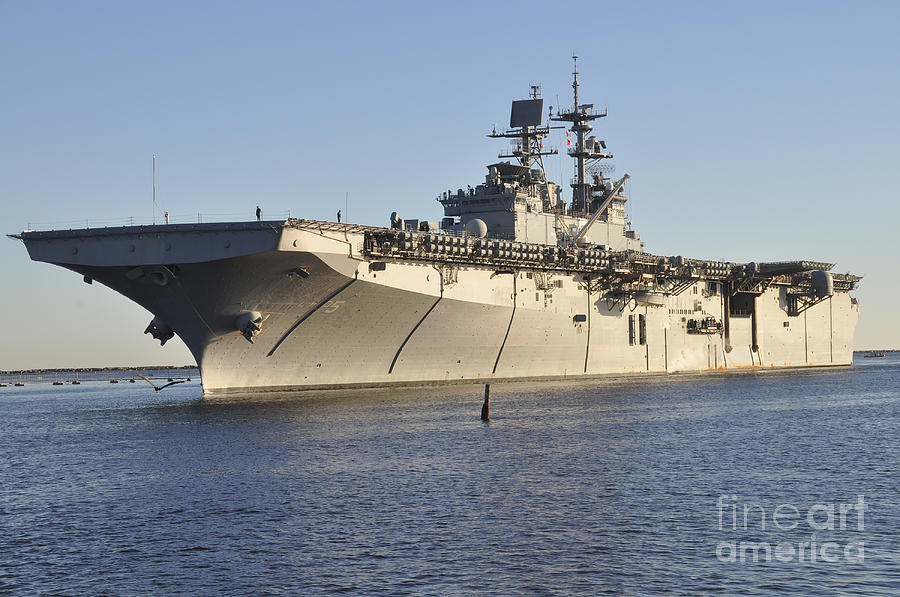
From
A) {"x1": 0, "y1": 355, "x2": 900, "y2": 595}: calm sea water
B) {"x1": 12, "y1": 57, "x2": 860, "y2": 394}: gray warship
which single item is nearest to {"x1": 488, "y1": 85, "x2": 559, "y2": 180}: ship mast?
{"x1": 12, "y1": 57, "x2": 860, "y2": 394}: gray warship

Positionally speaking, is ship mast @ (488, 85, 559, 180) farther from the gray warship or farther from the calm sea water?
the calm sea water

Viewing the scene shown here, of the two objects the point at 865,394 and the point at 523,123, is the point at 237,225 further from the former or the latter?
the point at 865,394

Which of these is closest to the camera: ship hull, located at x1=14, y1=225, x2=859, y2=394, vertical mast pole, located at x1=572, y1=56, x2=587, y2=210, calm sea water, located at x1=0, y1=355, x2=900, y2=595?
calm sea water, located at x1=0, y1=355, x2=900, y2=595

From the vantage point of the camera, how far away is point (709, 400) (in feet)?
120

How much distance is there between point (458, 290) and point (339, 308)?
5.33 metres

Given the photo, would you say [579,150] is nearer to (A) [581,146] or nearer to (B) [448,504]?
(A) [581,146]

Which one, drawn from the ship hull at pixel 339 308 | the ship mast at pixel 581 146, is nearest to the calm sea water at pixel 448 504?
the ship hull at pixel 339 308

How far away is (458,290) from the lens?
35.7 metres

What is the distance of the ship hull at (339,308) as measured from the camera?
96.6 feet

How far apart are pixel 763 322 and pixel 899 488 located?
140 feet

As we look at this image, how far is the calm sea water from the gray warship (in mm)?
3583

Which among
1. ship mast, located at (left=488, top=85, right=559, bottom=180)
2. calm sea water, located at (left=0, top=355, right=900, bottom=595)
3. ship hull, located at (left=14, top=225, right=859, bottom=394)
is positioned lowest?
calm sea water, located at (left=0, top=355, right=900, bottom=595)

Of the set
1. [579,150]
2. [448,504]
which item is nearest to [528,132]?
[579,150]

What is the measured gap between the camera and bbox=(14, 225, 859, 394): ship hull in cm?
2944
